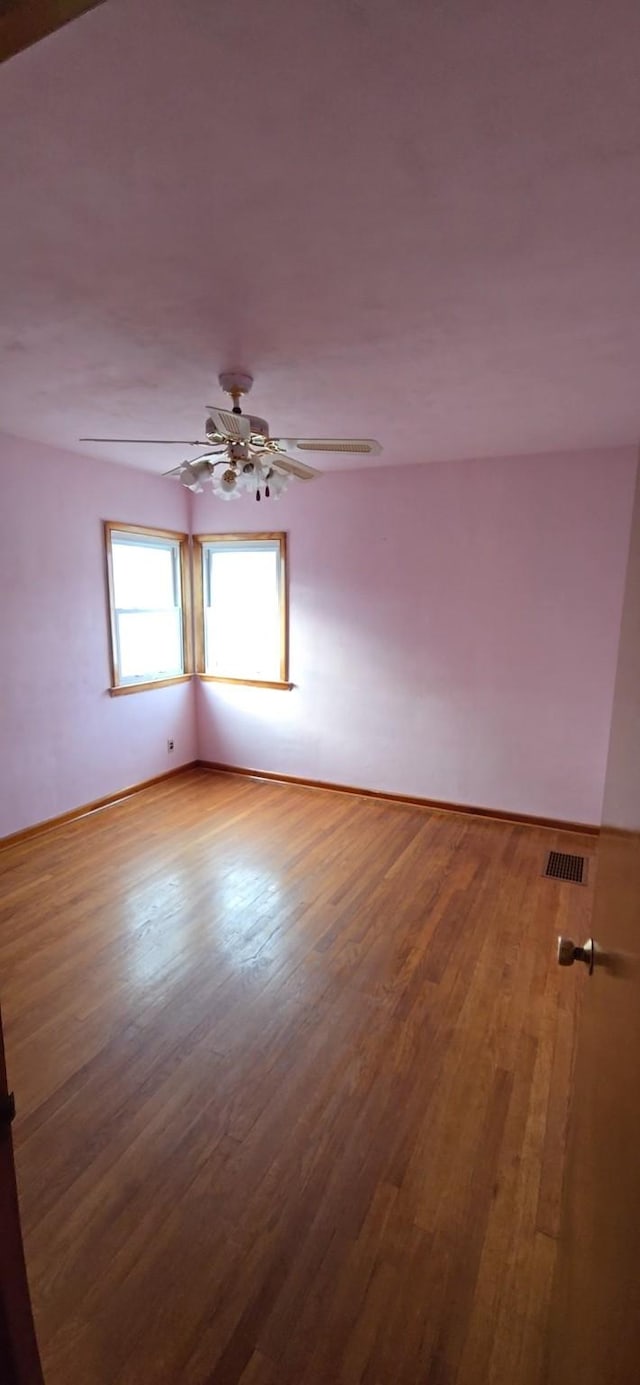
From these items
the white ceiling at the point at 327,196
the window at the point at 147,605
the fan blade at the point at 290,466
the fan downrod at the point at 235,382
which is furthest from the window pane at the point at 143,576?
the fan downrod at the point at 235,382

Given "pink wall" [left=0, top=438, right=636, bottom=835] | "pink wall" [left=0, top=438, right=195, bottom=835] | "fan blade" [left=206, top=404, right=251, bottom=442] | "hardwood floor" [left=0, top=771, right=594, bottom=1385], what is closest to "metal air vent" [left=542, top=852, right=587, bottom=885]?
"hardwood floor" [left=0, top=771, right=594, bottom=1385]

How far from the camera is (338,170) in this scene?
48.8 inches

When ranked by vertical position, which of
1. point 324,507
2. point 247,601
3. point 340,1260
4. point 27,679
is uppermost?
point 324,507

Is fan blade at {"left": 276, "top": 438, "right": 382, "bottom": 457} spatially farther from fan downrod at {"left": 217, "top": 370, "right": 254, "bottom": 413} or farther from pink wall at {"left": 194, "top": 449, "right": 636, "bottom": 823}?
pink wall at {"left": 194, "top": 449, "right": 636, "bottom": 823}

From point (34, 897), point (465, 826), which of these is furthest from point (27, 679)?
point (465, 826)

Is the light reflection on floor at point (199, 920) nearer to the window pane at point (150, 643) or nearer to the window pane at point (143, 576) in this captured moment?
the window pane at point (150, 643)

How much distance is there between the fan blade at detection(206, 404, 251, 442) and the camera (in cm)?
201

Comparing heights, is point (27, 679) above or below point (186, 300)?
below

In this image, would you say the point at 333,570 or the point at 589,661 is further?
the point at 333,570

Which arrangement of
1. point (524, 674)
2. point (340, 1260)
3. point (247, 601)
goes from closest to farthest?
point (340, 1260), point (524, 674), point (247, 601)

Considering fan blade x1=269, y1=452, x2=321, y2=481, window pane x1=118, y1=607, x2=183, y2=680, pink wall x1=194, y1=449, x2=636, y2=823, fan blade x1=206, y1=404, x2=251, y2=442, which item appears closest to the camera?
fan blade x1=206, y1=404, x2=251, y2=442

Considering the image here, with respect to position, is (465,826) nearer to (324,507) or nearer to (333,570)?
(333,570)

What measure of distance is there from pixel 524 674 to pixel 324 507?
192 cm

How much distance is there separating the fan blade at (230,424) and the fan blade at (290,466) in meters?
0.36
